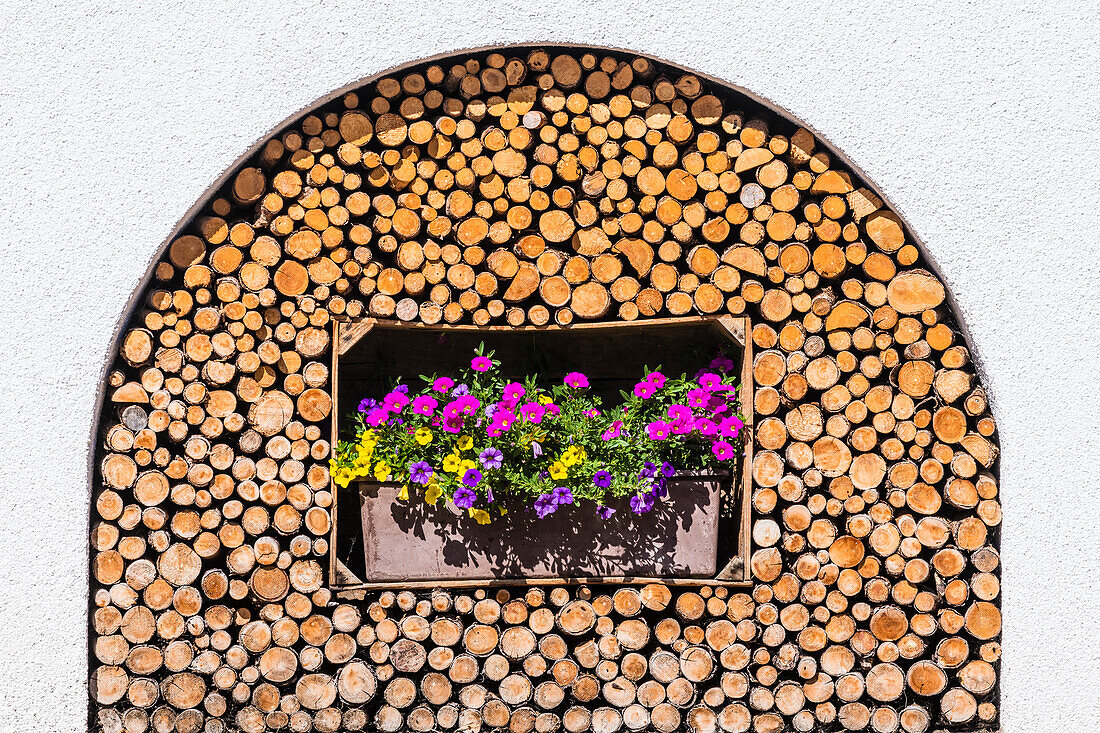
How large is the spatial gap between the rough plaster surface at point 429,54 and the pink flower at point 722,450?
0.87 metres

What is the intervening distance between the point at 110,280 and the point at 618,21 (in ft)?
5.98

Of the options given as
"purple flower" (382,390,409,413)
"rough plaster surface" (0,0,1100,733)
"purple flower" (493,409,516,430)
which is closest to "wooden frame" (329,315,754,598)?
"purple flower" (382,390,409,413)

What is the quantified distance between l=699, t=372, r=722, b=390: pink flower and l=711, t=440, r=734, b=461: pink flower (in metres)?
0.19

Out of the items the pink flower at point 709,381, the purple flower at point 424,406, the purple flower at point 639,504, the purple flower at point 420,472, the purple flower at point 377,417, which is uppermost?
the pink flower at point 709,381

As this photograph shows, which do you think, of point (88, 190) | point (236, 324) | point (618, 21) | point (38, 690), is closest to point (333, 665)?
point (38, 690)

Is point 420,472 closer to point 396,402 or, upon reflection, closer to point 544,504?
point 396,402

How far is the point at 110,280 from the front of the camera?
2549 millimetres

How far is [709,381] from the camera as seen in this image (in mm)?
2656

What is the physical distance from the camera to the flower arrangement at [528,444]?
254 centimetres

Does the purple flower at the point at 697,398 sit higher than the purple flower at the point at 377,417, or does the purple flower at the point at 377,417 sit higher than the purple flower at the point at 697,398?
the purple flower at the point at 697,398

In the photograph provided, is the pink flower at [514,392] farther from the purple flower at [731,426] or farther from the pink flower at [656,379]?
the purple flower at [731,426]

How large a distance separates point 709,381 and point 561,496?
2.08 ft

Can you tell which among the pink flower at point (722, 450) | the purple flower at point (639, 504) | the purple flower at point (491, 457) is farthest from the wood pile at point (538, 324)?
the purple flower at point (491, 457)

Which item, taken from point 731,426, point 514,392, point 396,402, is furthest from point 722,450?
point 396,402
